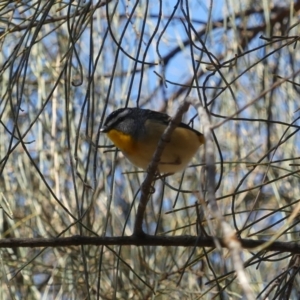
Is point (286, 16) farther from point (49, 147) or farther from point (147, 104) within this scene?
point (49, 147)

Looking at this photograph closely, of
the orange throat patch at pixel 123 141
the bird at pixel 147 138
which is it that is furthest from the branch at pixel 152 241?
the orange throat patch at pixel 123 141

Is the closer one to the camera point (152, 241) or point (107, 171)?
point (152, 241)

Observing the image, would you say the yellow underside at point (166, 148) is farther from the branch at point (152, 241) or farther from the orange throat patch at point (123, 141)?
the branch at point (152, 241)

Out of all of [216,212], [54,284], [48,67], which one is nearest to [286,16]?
[48,67]

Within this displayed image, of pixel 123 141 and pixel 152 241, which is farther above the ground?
pixel 123 141

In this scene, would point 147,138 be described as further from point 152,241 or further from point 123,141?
point 152,241

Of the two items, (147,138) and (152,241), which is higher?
(147,138)

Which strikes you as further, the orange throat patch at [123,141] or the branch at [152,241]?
the orange throat patch at [123,141]

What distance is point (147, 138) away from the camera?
187cm

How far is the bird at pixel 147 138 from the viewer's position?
1.81 metres

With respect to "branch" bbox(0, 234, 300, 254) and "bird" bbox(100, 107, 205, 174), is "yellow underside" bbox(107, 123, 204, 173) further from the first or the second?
"branch" bbox(0, 234, 300, 254)

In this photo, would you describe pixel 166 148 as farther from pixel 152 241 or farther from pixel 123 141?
pixel 152 241

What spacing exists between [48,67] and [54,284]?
26.0 inches

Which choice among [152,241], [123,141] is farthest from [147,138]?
[152,241]
